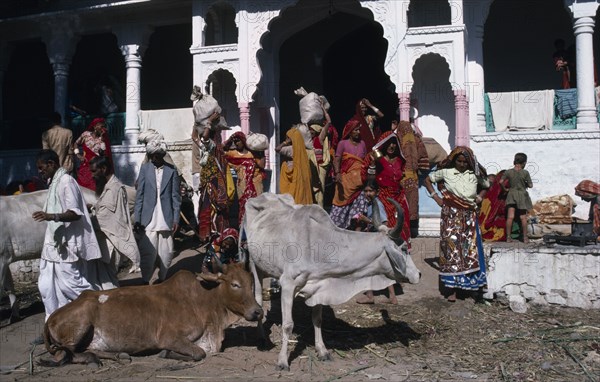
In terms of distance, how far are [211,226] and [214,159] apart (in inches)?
35.6

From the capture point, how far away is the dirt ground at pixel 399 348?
230 inches

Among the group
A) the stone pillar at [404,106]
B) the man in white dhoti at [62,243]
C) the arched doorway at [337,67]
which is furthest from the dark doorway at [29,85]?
the man in white dhoti at [62,243]

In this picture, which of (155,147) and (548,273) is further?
(548,273)

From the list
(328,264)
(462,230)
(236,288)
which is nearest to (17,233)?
(236,288)

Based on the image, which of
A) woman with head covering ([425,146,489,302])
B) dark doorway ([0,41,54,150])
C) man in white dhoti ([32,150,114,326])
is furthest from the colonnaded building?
man in white dhoti ([32,150,114,326])

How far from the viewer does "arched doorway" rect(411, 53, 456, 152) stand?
41.3 feet

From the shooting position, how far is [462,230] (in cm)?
812

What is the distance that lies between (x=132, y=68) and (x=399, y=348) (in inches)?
408

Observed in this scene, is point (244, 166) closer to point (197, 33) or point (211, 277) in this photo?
point (211, 277)

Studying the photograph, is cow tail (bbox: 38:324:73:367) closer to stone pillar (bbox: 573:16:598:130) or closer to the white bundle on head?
the white bundle on head

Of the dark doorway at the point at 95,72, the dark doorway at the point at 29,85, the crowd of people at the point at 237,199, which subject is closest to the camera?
the crowd of people at the point at 237,199

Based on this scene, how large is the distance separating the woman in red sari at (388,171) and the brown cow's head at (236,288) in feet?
8.40

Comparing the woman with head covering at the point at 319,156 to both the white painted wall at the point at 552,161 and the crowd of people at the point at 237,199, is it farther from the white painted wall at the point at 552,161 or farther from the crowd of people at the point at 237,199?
the white painted wall at the point at 552,161

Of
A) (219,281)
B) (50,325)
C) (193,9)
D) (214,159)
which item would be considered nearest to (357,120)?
(214,159)
